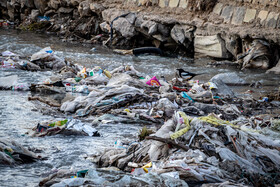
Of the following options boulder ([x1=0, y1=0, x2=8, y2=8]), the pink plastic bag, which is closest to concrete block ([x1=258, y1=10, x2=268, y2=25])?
the pink plastic bag

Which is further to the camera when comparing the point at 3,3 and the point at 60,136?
the point at 3,3

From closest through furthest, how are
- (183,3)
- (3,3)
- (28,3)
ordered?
(183,3) < (28,3) < (3,3)

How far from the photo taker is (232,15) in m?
11.6

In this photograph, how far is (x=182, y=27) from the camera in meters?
13.0

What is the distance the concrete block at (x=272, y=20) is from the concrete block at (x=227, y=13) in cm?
148

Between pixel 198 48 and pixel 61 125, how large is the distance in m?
8.36

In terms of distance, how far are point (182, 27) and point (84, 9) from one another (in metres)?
6.12

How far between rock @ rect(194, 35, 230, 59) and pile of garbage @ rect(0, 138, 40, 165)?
8751mm

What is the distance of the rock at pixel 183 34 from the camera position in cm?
1273

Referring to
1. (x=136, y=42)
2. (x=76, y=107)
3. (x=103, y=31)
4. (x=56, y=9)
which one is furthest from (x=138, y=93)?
(x=56, y=9)

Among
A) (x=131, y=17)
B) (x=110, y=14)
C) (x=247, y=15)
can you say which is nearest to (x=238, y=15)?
(x=247, y=15)

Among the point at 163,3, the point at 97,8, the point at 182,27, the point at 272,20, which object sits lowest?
the point at 182,27

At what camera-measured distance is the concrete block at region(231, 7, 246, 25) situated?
36.9ft

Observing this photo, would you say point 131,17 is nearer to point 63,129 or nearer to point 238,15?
point 238,15
